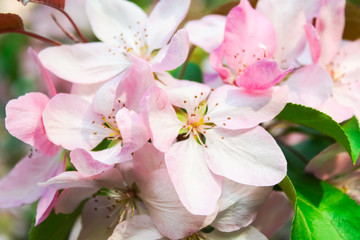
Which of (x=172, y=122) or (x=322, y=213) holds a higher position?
(x=172, y=122)

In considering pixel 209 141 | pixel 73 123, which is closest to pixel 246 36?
pixel 209 141

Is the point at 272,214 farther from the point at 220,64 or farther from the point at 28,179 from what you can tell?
the point at 28,179

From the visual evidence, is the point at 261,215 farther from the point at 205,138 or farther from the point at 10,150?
the point at 10,150

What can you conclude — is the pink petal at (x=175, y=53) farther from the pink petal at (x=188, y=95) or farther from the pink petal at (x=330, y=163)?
the pink petal at (x=330, y=163)

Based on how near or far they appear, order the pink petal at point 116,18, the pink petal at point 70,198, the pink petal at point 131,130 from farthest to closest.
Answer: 1. the pink petal at point 116,18
2. the pink petal at point 70,198
3. the pink petal at point 131,130

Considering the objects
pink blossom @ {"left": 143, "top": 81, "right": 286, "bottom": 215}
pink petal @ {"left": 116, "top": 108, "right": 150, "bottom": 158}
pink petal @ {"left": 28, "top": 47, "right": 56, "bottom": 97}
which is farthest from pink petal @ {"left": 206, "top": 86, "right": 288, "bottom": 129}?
pink petal @ {"left": 28, "top": 47, "right": 56, "bottom": 97}

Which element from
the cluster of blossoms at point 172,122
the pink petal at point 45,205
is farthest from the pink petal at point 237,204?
the pink petal at point 45,205

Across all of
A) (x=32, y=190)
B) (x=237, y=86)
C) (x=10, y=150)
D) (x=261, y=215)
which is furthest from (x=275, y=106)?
(x=10, y=150)

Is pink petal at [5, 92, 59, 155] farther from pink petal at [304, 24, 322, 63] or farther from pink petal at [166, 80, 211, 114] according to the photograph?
pink petal at [304, 24, 322, 63]
